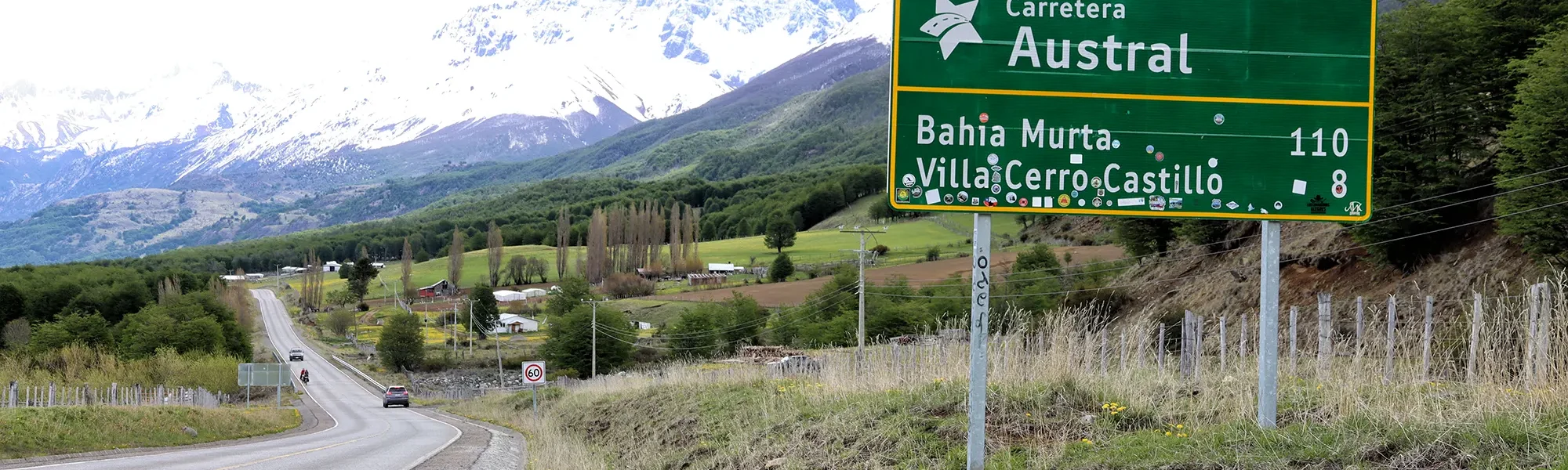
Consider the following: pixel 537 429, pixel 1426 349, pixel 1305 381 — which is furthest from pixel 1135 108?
pixel 537 429

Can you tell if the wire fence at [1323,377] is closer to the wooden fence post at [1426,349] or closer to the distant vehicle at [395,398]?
the wooden fence post at [1426,349]

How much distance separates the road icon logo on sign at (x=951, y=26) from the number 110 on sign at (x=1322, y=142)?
2.30 meters

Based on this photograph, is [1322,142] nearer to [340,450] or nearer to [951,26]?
[951,26]

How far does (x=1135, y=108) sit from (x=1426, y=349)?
162 inches

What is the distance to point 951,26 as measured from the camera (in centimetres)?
755

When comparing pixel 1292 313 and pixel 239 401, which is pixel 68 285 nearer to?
pixel 239 401

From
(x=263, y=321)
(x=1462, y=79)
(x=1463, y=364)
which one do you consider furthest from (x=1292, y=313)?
(x=263, y=321)

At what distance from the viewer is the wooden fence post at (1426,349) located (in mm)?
9531

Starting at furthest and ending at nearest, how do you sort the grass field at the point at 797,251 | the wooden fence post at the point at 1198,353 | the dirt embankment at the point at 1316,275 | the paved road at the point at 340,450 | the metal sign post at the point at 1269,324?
the grass field at the point at 797,251
the dirt embankment at the point at 1316,275
the paved road at the point at 340,450
the wooden fence post at the point at 1198,353
the metal sign post at the point at 1269,324

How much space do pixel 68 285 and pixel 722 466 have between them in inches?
5070

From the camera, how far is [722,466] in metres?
11.3

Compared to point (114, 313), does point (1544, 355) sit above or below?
above

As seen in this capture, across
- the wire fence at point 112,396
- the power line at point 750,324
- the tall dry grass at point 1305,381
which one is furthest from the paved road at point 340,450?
the power line at point 750,324

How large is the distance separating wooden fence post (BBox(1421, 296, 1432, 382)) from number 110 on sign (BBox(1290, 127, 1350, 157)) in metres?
2.56
